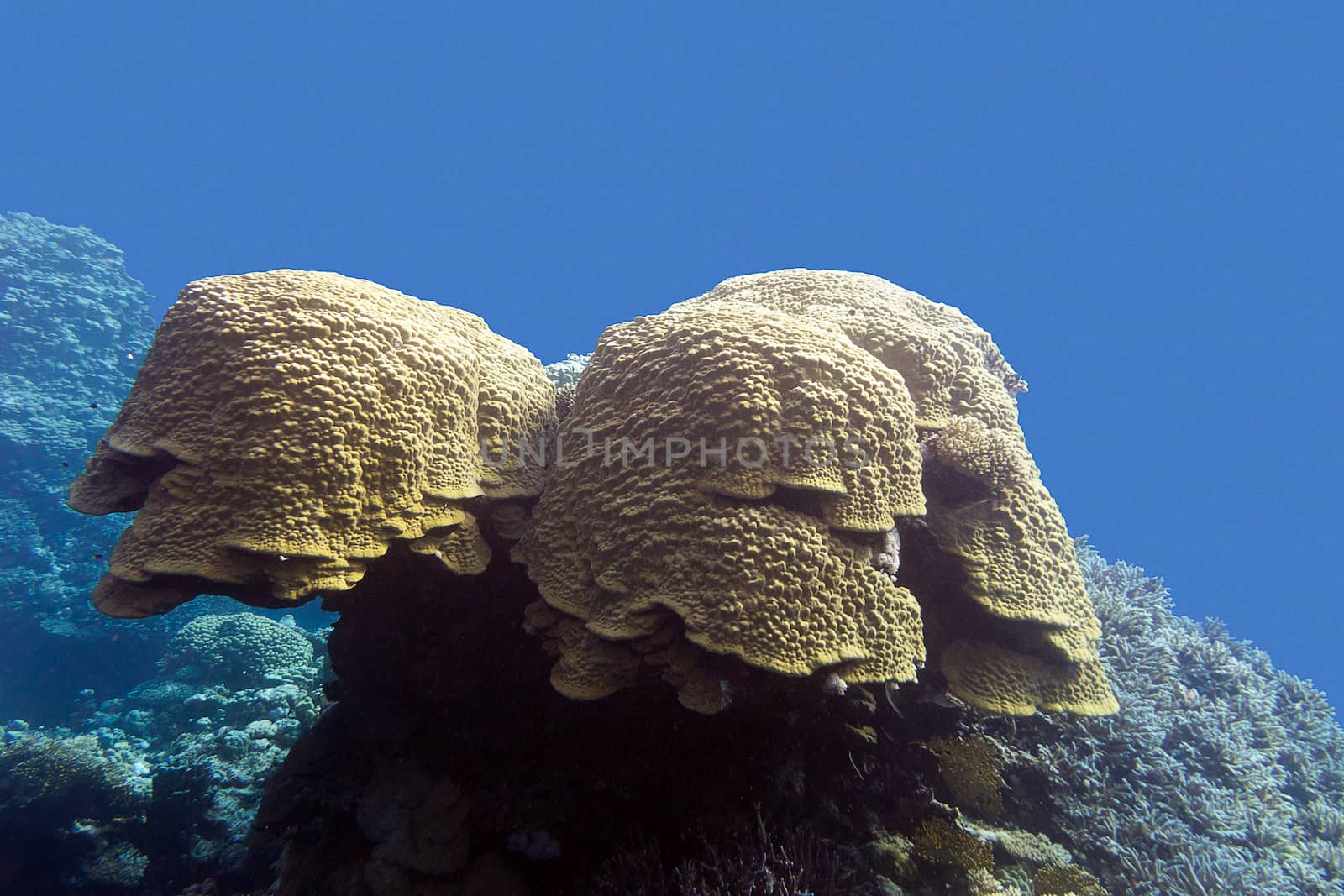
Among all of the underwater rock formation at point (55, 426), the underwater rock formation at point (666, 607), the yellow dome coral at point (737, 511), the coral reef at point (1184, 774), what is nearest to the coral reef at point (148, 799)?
the underwater rock formation at point (666, 607)

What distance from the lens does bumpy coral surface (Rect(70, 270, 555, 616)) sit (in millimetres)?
2436

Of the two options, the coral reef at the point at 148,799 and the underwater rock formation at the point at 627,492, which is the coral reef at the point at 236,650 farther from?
the underwater rock formation at the point at 627,492

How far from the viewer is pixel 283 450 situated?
2.49m

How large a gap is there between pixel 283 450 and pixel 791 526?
241 cm

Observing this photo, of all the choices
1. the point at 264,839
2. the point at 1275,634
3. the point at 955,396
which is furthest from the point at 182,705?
the point at 1275,634

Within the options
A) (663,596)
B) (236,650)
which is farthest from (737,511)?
(236,650)

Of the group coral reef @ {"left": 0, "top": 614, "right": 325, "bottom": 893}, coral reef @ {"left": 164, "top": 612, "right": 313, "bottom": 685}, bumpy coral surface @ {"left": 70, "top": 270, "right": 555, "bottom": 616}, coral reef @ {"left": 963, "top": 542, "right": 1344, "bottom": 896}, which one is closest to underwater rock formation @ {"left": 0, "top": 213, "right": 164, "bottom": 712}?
coral reef @ {"left": 164, "top": 612, "right": 313, "bottom": 685}

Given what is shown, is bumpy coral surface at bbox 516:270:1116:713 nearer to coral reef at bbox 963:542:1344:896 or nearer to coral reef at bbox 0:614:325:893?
coral reef at bbox 963:542:1344:896

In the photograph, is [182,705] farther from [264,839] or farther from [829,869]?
[829,869]

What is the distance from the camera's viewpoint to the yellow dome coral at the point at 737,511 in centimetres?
262

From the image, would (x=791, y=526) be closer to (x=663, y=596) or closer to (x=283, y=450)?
(x=663, y=596)

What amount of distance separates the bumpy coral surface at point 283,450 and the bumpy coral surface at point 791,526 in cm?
74

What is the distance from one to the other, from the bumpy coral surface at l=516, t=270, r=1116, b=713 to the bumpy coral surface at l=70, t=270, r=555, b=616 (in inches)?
29.2

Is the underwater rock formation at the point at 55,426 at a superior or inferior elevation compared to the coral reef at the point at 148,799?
A: superior
